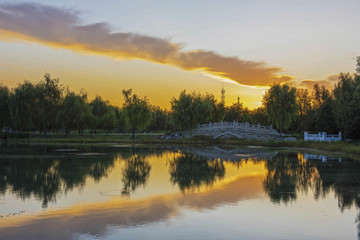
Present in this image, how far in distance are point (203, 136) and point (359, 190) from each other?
132 ft

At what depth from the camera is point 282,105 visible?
55594mm

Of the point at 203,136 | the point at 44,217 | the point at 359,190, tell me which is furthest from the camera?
the point at 203,136

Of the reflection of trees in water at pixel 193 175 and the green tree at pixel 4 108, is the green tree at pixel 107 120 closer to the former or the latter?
the green tree at pixel 4 108

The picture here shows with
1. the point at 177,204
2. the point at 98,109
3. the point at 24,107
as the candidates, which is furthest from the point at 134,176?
the point at 98,109

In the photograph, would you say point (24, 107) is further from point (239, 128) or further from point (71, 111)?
point (239, 128)

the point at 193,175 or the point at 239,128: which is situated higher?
the point at 239,128

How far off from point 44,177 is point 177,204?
26.2 feet

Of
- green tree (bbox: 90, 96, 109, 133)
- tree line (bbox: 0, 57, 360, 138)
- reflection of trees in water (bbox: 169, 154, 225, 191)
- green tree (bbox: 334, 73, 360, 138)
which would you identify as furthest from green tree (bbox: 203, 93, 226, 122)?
reflection of trees in water (bbox: 169, 154, 225, 191)

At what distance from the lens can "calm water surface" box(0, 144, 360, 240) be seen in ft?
28.5

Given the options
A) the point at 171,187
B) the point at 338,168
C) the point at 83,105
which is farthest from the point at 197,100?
the point at 171,187

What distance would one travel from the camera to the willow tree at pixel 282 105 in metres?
55.3

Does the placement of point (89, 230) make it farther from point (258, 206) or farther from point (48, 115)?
point (48, 115)

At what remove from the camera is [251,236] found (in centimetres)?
840

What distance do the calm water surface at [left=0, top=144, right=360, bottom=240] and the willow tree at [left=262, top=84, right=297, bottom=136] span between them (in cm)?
3647
